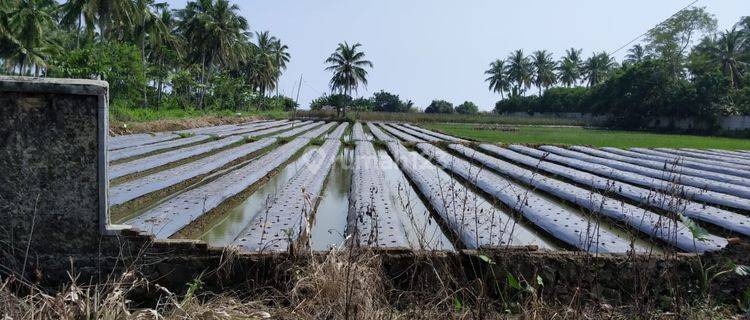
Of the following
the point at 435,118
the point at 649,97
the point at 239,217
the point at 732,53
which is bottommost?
the point at 239,217

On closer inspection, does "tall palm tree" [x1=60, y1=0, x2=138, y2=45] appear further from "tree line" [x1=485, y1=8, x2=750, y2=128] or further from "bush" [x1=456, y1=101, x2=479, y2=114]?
"bush" [x1=456, y1=101, x2=479, y2=114]

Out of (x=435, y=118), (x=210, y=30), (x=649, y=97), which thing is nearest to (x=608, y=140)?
(x=649, y=97)

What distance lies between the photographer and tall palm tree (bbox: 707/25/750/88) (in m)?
41.3

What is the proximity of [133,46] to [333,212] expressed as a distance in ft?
76.8

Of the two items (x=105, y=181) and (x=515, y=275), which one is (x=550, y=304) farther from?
(x=105, y=181)

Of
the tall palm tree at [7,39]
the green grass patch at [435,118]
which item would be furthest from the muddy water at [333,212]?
the green grass patch at [435,118]

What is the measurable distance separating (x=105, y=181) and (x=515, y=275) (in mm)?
2806

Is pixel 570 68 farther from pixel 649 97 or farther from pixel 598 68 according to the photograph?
pixel 649 97

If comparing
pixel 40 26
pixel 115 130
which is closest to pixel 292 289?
pixel 115 130

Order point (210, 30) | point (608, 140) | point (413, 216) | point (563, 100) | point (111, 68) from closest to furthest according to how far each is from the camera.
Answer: point (413, 216), point (608, 140), point (111, 68), point (210, 30), point (563, 100)

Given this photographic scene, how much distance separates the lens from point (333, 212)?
6074 millimetres

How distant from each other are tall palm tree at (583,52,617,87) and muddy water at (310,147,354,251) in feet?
200

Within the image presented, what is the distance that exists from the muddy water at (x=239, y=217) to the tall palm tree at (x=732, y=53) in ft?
149

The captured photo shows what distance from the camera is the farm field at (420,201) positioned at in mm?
4113
